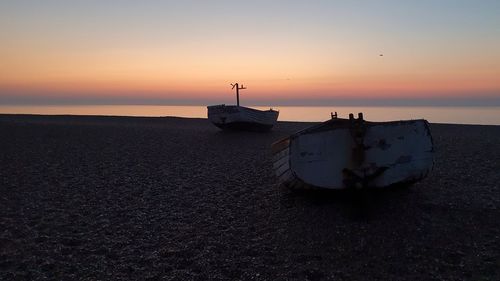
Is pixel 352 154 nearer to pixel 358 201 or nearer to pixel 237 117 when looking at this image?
pixel 358 201

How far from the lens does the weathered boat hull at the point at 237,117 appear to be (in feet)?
86.2

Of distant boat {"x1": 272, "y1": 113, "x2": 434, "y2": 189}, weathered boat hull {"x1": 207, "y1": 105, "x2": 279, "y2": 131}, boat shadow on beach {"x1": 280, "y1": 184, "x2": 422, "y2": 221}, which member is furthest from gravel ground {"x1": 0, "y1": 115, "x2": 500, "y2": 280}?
weathered boat hull {"x1": 207, "y1": 105, "x2": 279, "y2": 131}

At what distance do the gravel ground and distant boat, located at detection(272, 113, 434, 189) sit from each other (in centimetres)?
70

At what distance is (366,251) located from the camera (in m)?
6.76

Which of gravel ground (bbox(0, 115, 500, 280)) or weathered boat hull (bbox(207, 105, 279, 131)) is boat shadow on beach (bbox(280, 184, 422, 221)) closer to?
gravel ground (bbox(0, 115, 500, 280))

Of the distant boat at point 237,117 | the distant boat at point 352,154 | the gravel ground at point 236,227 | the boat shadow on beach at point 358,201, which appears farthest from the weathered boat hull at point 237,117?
the distant boat at point 352,154

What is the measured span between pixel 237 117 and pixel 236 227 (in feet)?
60.3

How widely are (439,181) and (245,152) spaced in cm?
910

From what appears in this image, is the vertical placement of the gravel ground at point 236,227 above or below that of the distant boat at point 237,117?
below

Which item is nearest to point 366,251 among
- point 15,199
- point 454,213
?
point 454,213

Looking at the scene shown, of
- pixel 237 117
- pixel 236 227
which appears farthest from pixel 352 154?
pixel 237 117

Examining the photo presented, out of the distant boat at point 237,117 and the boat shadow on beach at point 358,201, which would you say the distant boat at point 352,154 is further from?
the distant boat at point 237,117

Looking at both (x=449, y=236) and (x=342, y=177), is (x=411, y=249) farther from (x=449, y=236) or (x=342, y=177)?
(x=342, y=177)

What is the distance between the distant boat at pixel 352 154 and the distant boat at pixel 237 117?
17790mm
